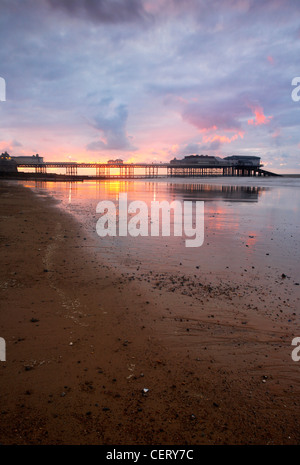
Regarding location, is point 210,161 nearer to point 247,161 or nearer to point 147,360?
point 247,161

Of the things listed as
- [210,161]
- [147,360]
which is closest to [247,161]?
[210,161]

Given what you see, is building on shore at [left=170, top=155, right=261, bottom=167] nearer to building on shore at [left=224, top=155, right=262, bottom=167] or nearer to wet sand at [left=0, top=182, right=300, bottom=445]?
building on shore at [left=224, top=155, right=262, bottom=167]

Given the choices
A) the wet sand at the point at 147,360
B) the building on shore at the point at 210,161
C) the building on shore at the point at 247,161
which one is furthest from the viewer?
the building on shore at the point at 247,161

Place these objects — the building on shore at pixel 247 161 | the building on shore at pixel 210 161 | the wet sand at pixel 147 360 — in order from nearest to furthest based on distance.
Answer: the wet sand at pixel 147 360 → the building on shore at pixel 210 161 → the building on shore at pixel 247 161

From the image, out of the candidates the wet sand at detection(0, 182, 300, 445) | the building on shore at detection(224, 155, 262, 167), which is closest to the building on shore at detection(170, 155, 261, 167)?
the building on shore at detection(224, 155, 262, 167)

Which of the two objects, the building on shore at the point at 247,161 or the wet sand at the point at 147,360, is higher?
the building on shore at the point at 247,161

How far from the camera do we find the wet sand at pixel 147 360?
291 cm

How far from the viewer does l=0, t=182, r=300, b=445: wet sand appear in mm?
2912

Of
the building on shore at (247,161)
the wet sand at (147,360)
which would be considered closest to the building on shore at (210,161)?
the building on shore at (247,161)

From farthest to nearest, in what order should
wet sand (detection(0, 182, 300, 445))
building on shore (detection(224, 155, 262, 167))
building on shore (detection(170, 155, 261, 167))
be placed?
1. building on shore (detection(224, 155, 262, 167))
2. building on shore (detection(170, 155, 261, 167))
3. wet sand (detection(0, 182, 300, 445))

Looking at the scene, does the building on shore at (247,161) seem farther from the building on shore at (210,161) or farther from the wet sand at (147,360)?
the wet sand at (147,360)

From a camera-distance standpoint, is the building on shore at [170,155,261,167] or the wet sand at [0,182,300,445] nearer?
the wet sand at [0,182,300,445]
